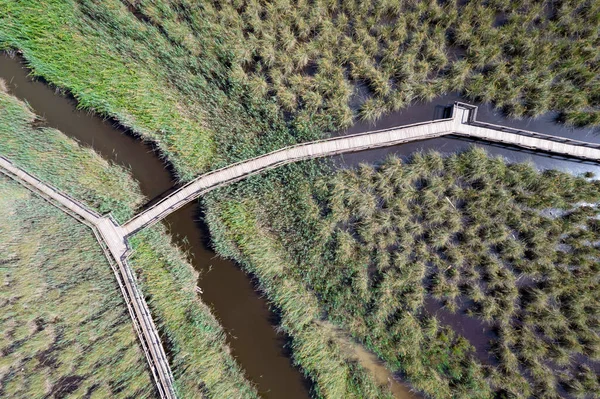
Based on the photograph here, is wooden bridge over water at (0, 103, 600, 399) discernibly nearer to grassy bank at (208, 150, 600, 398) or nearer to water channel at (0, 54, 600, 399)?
grassy bank at (208, 150, 600, 398)

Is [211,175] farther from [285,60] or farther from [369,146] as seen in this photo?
[369,146]

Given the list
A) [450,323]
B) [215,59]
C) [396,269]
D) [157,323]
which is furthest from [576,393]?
[215,59]

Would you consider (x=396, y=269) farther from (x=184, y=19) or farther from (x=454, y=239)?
(x=184, y=19)

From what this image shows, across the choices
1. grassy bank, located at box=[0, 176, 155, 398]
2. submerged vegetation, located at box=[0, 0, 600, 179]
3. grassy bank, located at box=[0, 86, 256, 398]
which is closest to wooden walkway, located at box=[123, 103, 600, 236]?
submerged vegetation, located at box=[0, 0, 600, 179]

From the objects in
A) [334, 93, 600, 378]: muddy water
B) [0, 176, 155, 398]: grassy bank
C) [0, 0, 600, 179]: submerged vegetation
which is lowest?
[0, 176, 155, 398]: grassy bank

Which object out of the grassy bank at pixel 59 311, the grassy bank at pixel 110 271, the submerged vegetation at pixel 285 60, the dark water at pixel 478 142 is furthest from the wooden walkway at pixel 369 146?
the grassy bank at pixel 59 311

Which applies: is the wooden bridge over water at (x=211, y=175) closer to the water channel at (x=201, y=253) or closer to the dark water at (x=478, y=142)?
the dark water at (x=478, y=142)
